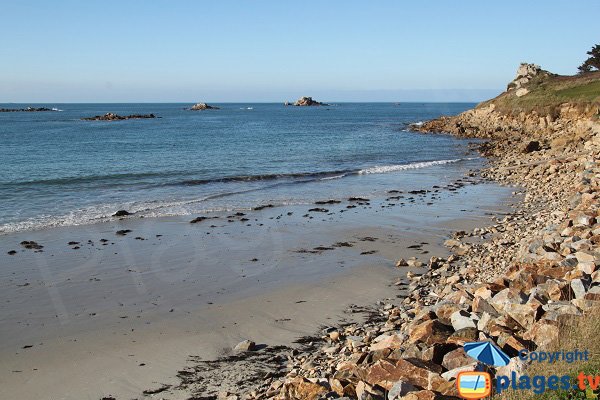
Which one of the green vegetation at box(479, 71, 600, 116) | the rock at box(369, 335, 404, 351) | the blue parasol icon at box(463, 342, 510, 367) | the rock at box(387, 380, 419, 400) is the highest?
the green vegetation at box(479, 71, 600, 116)

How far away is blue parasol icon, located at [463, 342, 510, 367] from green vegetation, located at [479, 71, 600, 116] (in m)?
47.6

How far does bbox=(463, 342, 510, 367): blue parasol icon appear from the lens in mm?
6355

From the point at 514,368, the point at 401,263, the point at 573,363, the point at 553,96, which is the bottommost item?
the point at 401,263

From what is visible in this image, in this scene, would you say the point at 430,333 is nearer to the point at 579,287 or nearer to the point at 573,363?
the point at 573,363

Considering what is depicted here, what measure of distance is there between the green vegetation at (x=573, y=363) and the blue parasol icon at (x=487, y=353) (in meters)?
0.48

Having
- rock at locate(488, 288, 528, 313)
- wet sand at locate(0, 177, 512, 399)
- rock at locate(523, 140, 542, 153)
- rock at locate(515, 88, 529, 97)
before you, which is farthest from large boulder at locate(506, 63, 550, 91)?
rock at locate(488, 288, 528, 313)

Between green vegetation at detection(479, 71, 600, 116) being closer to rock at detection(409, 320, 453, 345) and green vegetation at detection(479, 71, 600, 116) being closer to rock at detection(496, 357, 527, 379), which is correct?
rock at detection(409, 320, 453, 345)

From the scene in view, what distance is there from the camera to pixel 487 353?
6.50m

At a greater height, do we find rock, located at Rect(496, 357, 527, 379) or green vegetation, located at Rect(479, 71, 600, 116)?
green vegetation, located at Rect(479, 71, 600, 116)

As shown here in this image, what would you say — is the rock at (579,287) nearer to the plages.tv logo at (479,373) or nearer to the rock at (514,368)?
the plages.tv logo at (479,373)

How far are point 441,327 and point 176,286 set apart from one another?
7340mm

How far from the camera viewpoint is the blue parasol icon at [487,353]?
20.9ft

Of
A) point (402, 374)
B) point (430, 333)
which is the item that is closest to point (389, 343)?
point (430, 333)

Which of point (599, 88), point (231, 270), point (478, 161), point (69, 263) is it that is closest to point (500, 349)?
point (231, 270)
